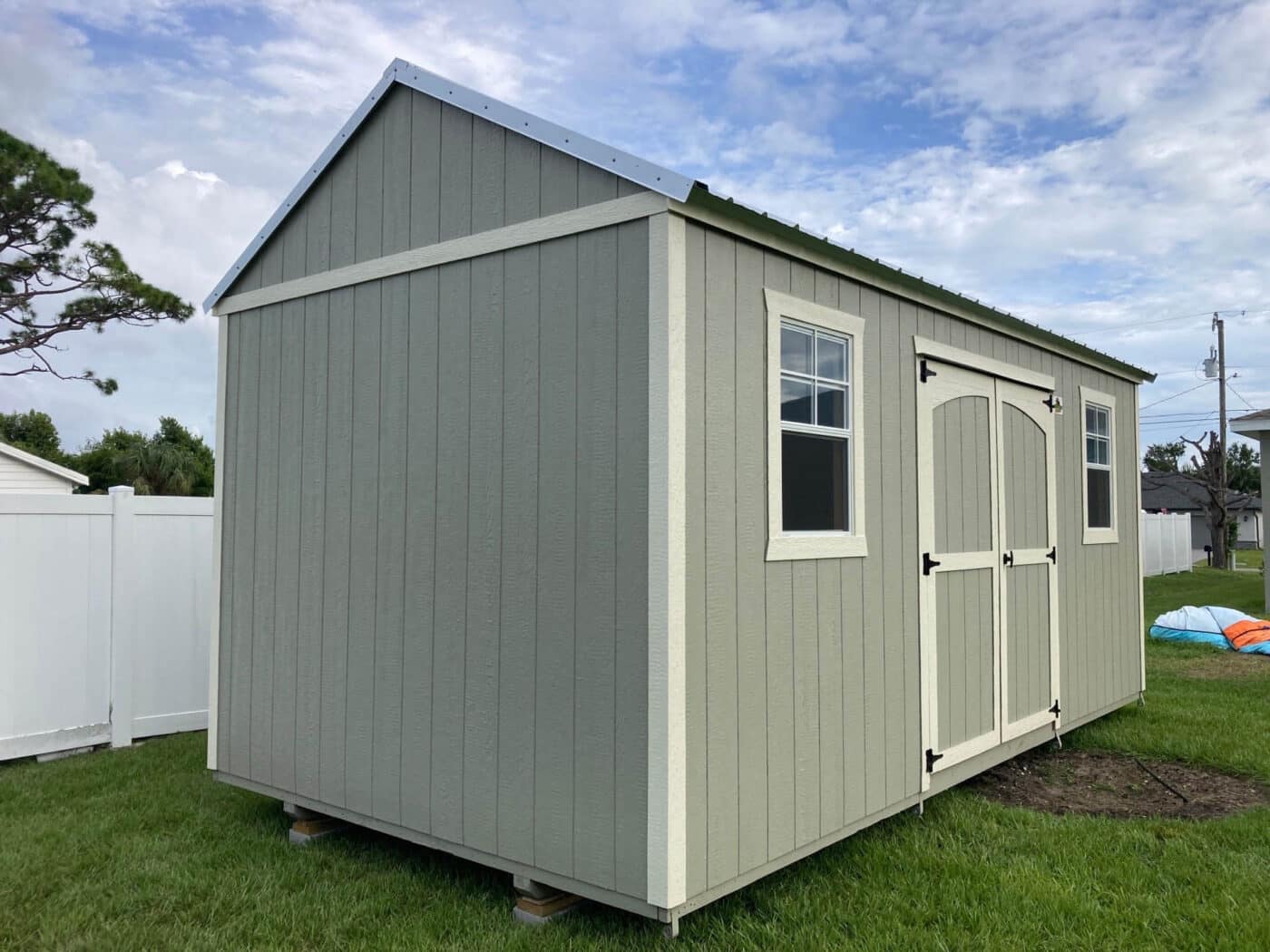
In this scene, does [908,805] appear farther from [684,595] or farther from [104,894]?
[104,894]

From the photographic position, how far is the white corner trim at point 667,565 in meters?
2.93

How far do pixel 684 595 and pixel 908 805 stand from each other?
1.92m

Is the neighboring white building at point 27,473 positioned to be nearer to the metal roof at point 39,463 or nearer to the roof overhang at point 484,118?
the metal roof at point 39,463

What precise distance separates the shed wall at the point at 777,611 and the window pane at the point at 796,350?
0.50 feet

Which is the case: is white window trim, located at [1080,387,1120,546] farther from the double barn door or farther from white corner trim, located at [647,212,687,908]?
white corner trim, located at [647,212,687,908]

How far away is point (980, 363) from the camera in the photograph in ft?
16.4

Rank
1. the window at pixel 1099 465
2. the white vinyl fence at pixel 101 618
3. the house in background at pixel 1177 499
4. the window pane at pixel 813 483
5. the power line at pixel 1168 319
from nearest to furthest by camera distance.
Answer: the window pane at pixel 813 483 < the white vinyl fence at pixel 101 618 < the window at pixel 1099 465 < the power line at pixel 1168 319 < the house in background at pixel 1177 499

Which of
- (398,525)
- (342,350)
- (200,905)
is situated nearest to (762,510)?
(398,525)

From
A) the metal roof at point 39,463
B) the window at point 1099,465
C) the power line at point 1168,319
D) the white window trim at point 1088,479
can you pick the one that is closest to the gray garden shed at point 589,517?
the white window trim at point 1088,479

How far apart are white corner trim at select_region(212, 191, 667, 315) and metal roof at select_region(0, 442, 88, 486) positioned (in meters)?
13.9

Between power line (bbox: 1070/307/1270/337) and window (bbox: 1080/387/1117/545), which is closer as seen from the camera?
window (bbox: 1080/387/1117/545)

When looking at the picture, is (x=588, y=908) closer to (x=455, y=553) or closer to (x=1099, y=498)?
(x=455, y=553)

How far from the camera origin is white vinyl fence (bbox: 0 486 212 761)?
5.43 metres

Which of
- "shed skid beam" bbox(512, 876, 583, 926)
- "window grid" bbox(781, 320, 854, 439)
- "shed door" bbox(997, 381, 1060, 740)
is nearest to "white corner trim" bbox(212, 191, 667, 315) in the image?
"window grid" bbox(781, 320, 854, 439)
